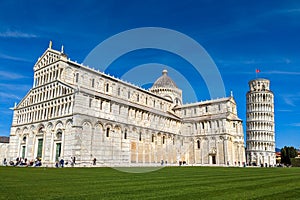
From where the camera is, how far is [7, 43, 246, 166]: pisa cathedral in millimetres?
39281

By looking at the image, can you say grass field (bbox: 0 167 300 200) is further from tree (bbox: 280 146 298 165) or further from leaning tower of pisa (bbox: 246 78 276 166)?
tree (bbox: 280 146 298 165)

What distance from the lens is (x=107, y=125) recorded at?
139 feet

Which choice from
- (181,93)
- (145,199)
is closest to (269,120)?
(181,93)

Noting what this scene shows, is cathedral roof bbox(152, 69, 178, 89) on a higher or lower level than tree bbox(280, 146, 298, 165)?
higher

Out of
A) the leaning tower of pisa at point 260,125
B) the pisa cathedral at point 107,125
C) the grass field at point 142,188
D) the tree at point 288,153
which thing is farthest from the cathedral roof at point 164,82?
the grass field at point 142,188

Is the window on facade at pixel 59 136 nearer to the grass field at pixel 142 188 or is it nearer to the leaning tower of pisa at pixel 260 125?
the grass field at pixel 142 188

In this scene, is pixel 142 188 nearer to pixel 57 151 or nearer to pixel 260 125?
pixel 57 151

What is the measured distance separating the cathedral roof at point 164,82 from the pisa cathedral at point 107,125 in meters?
9.65

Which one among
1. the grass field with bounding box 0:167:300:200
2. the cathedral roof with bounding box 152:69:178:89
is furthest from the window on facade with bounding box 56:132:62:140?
the cathedral roof with bounding box 152:69:178:89

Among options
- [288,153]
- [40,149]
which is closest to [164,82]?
[40,149]

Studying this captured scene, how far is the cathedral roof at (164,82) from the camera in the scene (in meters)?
75.7

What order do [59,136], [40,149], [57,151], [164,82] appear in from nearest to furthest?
[57,151], [59,136], [40,149], [164,82]

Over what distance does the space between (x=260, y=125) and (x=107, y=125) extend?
197 feet

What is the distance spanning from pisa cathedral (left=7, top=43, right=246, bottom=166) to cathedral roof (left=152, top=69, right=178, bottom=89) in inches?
380
